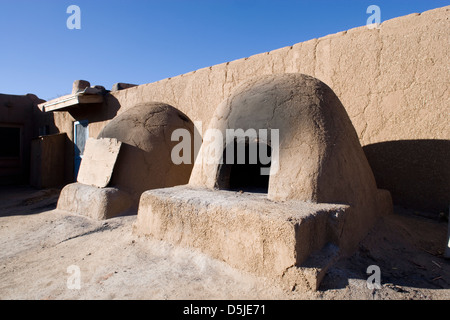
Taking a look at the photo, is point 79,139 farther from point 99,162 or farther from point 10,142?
point 99,162

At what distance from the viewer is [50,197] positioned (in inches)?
271

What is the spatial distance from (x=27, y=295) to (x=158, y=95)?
4.83 metres

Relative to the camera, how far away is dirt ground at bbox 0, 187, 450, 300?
2.01 m

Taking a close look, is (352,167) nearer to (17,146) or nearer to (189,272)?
(189,272)

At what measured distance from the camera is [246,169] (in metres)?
4.24

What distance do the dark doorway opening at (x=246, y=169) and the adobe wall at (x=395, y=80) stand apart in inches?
52.5

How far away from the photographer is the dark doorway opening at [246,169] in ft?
10.3

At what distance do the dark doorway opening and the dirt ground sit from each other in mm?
955

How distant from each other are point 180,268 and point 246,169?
2.08 m
